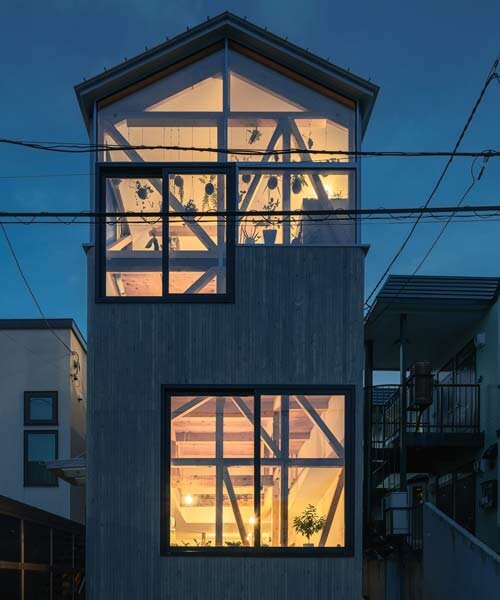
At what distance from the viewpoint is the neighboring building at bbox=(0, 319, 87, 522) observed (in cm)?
1881

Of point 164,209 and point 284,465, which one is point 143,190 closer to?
point 164,209

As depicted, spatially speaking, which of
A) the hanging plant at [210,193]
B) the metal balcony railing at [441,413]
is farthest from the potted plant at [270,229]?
the metal balcony railing at [441,413]

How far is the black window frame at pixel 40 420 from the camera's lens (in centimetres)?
1903

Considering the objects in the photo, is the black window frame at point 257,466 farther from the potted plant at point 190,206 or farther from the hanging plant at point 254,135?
the hanging plant at point 254,135

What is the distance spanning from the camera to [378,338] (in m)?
16.1

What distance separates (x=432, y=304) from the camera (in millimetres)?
13945

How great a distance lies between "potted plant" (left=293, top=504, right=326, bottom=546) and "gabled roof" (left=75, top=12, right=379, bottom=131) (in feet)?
15.4

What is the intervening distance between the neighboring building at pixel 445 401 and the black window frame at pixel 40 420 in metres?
7.54

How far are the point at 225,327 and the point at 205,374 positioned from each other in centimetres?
57

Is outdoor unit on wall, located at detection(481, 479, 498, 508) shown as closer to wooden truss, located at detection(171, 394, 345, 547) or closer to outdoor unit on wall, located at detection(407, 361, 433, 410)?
outdoor unit on wall, located at detection(407, 361, 433, 410)

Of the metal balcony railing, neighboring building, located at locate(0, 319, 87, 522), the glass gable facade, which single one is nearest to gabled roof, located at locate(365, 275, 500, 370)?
the metal balcony railing

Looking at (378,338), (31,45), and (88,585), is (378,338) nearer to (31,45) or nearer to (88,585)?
(88,585)


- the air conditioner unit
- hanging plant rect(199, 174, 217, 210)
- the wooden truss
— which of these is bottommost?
the wooden truss

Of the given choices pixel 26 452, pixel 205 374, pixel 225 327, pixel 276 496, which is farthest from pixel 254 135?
pixel 26 452
